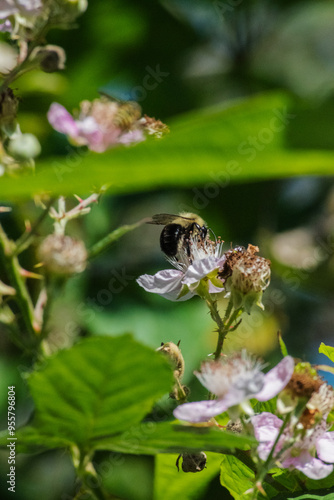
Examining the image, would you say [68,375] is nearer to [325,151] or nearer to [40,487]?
[325,151]

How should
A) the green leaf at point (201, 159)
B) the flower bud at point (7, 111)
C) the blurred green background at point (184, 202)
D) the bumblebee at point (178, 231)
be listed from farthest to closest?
the blurred green background at point (184, 202)
the bumblebee at point (178, 231)
the flower bud at point (7, 111)
the green leaf at point (201, 159)

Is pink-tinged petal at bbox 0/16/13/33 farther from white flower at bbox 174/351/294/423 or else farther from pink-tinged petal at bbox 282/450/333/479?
pink-tinged petal at bbox 282/450/333/479

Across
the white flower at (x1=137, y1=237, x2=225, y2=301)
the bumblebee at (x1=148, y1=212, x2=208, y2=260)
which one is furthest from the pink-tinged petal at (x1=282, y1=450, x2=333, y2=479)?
the bumblebee at (x1=148, y1=212, x2=208, y2=260)

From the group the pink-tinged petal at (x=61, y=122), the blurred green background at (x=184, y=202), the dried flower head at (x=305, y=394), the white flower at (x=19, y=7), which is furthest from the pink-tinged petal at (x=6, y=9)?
the blurred green background at (x=184, y=202)

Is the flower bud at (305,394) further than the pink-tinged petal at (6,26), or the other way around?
the pink-tinged petal at (6,26)

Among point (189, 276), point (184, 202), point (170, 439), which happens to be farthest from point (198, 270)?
point (184, 202)

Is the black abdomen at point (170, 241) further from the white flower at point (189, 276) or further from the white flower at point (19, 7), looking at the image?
the white flower at point (19, 7)

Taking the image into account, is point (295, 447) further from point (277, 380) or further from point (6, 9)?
point (6, 9)

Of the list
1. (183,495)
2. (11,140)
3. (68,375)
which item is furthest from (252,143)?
(183,495)
